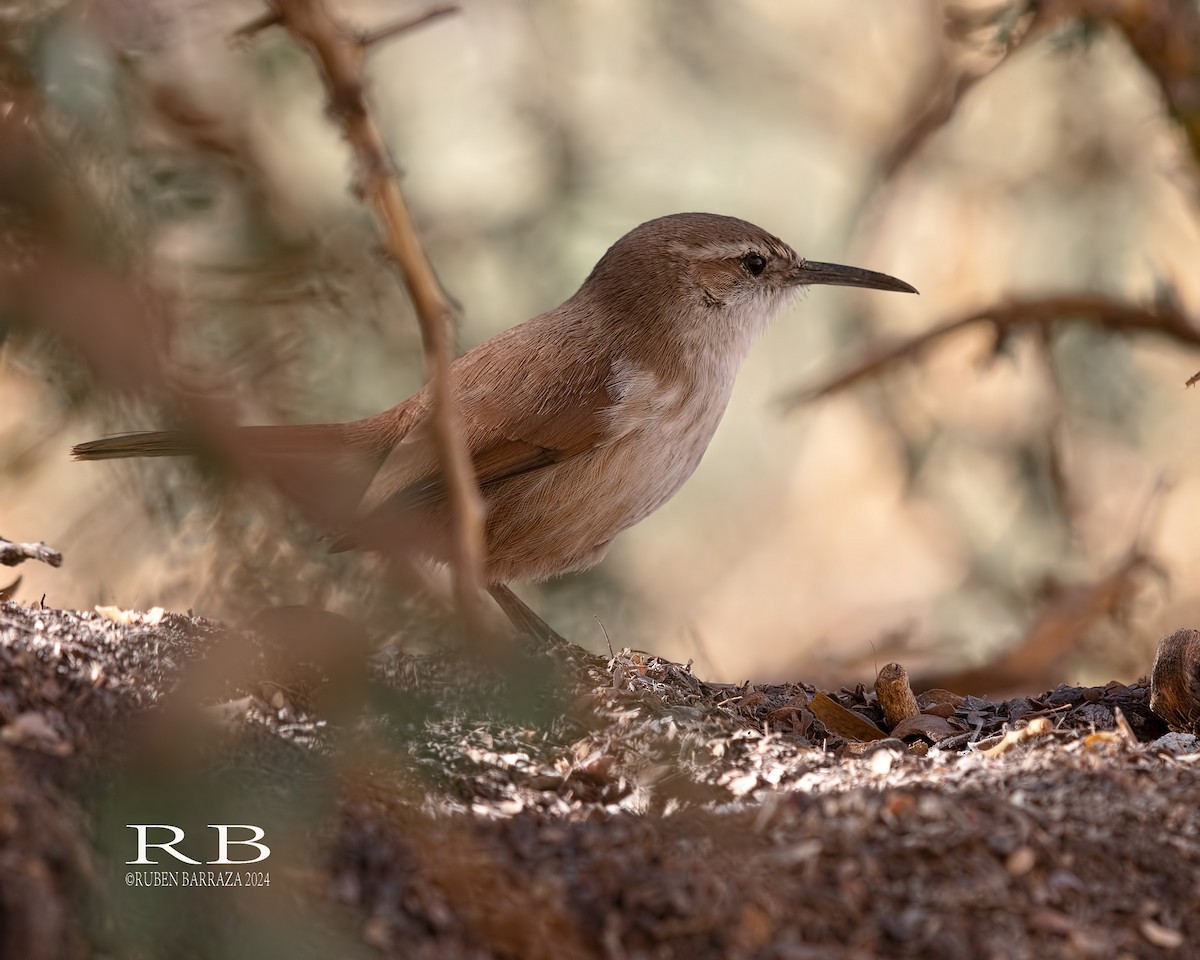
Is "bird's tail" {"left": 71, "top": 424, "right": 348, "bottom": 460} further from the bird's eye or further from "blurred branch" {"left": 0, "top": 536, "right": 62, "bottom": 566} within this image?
the bird's eye

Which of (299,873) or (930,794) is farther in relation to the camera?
(930,794)

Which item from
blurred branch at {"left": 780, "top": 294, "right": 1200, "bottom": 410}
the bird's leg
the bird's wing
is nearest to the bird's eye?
the bird's wing

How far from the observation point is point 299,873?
1.79m

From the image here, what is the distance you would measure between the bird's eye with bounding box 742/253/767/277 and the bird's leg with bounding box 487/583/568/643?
1339 mm

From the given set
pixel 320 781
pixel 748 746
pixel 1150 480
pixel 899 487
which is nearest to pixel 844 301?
pixel 899 487

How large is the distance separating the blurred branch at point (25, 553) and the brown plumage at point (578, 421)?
91cm

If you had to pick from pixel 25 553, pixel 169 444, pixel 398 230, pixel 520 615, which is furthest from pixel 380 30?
pixel 520 615

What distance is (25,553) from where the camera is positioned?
268 centimetres

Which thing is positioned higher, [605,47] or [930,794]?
[605,47]

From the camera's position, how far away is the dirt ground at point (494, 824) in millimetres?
1649

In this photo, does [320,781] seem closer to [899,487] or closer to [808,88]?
[899,487]

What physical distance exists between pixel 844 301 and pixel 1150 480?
160 cm

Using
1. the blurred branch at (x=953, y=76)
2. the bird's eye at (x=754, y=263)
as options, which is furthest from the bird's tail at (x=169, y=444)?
the blurred branch at (x=953, y=76)

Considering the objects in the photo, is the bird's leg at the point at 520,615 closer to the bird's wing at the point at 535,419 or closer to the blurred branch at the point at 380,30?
the bird's wing at the point at 535,419
